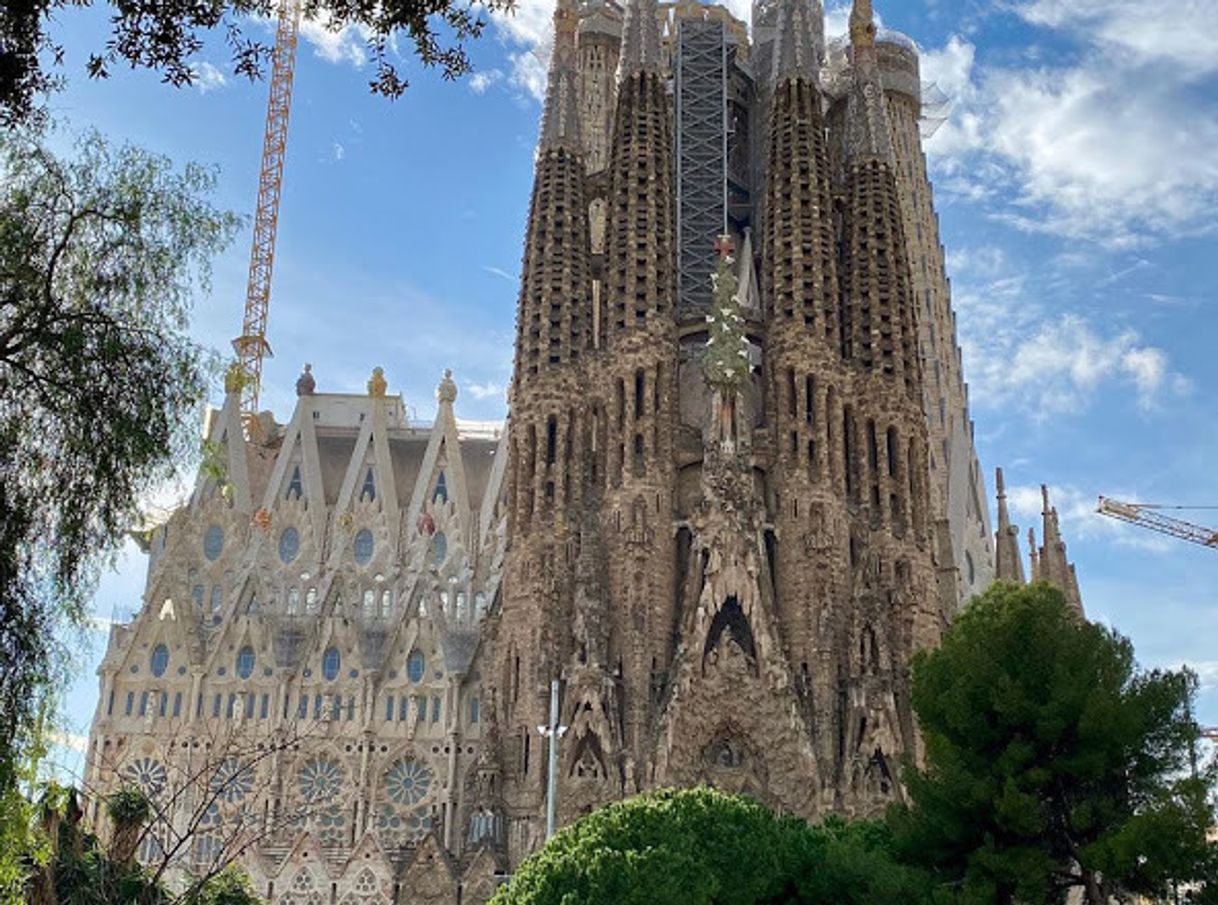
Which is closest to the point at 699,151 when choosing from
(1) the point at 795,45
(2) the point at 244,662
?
(1) the point at 795,45

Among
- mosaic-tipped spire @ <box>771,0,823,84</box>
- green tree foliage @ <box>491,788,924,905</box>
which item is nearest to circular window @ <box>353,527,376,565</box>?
mosaic-tipped spire @ <box>771,0,823,84</box>

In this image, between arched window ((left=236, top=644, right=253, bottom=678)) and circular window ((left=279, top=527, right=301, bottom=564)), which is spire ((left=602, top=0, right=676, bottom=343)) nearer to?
arched window ((left=236, top=644, right=253, bottom=678))

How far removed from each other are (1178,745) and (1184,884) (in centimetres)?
196

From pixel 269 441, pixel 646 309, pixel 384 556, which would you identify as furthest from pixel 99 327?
pixel 269 441

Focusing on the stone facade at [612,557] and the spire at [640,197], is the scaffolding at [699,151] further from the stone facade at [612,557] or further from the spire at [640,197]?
the spire at [640,197]

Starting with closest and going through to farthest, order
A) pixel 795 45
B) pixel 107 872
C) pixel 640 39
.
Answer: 1. pixel 107 872
2. pixel 795 45
3. pixel 640 39

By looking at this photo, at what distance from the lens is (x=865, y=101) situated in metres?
43.7

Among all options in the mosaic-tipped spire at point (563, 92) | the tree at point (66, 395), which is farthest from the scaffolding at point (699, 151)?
the tree at point (66, 395)

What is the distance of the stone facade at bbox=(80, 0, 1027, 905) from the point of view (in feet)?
112

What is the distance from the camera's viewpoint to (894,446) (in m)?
38.5

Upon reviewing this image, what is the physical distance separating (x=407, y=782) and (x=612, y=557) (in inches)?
442

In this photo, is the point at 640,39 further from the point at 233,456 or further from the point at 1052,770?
the point at 1052,770

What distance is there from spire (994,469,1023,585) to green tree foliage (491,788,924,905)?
29.6 m

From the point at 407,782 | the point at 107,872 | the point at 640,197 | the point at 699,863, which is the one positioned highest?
the point at 640,197
